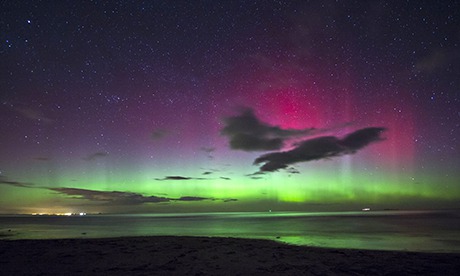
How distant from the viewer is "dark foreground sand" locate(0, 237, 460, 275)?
12766 mm

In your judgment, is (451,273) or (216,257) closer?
(451,273)

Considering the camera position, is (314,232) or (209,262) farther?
(314,232)

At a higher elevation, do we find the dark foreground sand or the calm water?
the dark foreground sand

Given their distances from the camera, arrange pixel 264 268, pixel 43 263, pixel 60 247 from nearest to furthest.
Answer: pixel 264 268 → pixel 43 263 → pixel 60 247

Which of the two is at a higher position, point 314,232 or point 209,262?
point 209,262

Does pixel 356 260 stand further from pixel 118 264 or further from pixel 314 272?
pixel 118 264

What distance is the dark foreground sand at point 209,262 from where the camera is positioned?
12766 millimetres

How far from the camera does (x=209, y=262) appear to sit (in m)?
14.7

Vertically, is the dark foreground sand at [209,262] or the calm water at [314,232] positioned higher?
the dark foreground sand at [209,262]

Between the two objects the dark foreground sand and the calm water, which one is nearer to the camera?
the dark foreground sand

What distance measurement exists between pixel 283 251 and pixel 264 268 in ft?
16.7

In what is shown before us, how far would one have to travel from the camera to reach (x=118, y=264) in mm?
14234

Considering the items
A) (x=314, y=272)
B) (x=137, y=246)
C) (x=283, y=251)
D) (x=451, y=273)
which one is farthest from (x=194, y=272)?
(x=451, y=273)

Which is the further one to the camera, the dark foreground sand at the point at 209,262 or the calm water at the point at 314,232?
the calm water at the point at 314,232
